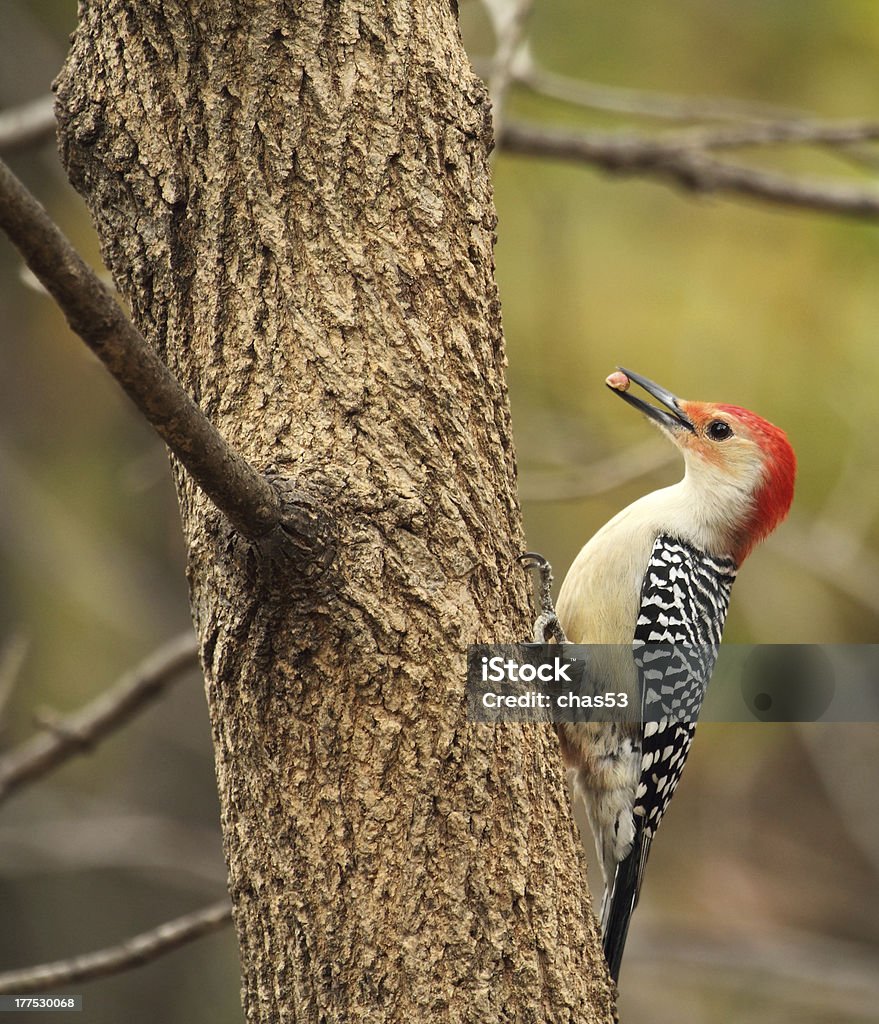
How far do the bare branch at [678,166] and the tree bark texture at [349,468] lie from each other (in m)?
2.13

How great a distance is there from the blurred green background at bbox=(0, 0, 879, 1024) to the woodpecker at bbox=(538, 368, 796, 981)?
1961 millimetres

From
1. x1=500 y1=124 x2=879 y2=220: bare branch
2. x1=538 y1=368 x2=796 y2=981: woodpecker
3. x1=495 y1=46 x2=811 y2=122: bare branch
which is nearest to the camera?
x1=538 y1=368 x2=796 y2=981: woodpecker

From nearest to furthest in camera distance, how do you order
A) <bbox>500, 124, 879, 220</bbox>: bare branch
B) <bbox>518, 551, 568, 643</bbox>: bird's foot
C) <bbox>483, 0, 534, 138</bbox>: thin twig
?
<bbox>518, 551, 568, 643</bbox>: bird's foot < <bbox>483, 0, 534, 138</bbox>: thin twig < <bbox>500, 124, 879, 220</bbox>: bare branch

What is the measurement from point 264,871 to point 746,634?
523 centimetres

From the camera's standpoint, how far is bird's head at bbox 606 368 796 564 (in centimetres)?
389

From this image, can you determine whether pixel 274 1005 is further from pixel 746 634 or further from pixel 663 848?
pixel 663 848

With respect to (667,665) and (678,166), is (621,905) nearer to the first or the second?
(667,665)

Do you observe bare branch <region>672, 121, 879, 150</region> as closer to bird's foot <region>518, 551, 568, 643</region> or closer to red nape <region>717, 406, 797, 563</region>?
red nape <region>717, 406, 797, 563</region>

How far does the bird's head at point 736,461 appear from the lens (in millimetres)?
3889

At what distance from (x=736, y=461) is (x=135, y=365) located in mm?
2753

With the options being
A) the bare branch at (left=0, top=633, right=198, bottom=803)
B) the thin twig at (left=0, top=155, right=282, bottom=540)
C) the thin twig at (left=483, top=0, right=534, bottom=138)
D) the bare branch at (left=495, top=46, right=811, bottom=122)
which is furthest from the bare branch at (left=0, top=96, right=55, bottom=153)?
the thin twig at (left=0, top=155, right=282, bottom=540)

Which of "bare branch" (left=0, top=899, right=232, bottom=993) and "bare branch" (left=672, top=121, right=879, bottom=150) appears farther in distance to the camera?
"bare branch" (left=672, top=121, right=879, bottom=150)

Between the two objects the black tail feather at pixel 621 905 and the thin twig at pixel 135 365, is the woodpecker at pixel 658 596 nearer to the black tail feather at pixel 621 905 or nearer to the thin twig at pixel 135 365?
the black tail feather at pixel 621 905

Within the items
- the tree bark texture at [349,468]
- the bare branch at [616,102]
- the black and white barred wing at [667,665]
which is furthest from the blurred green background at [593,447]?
the tree bark texture at [349,468]
